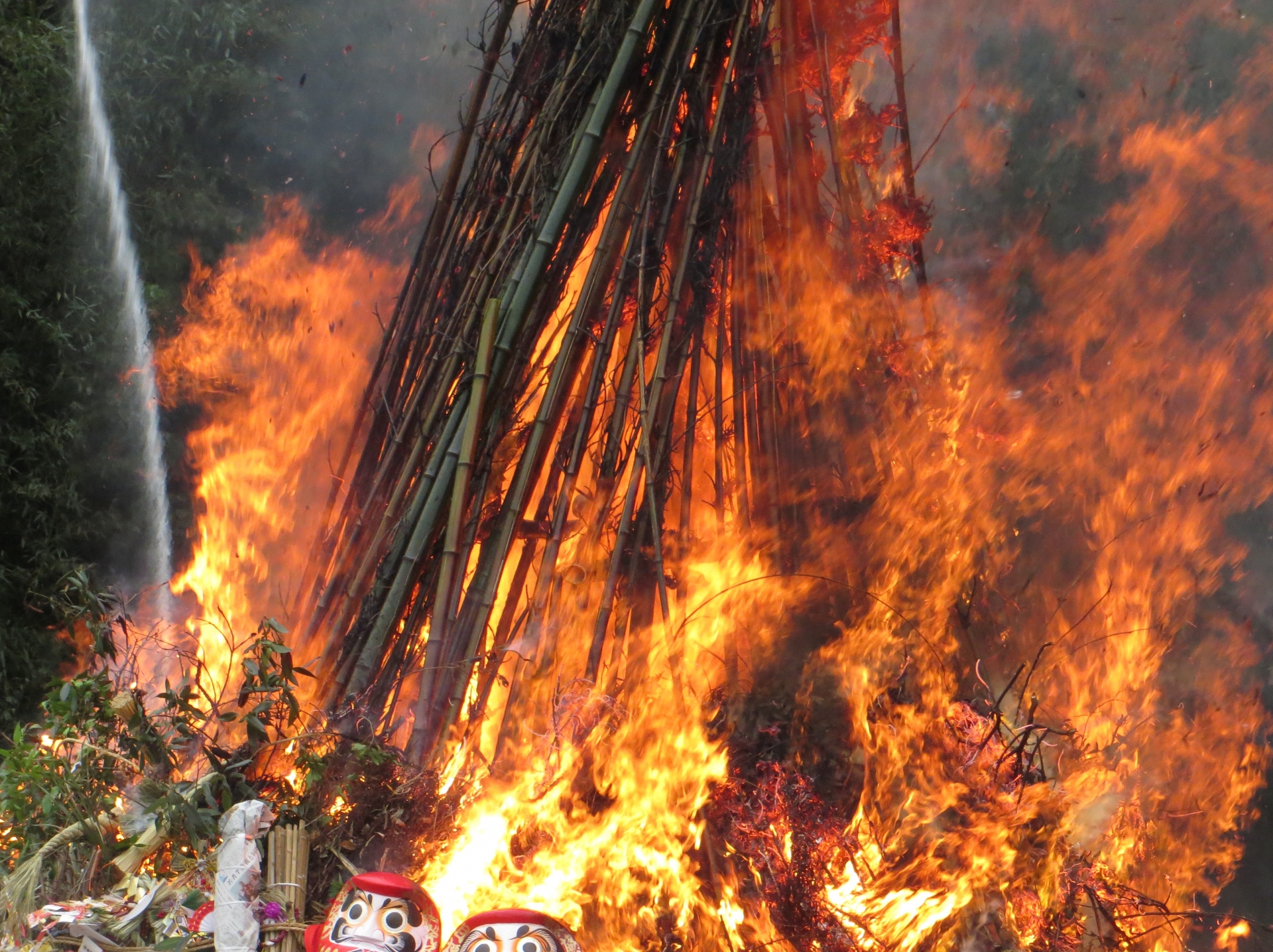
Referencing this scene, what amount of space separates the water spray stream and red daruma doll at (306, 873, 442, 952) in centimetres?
458

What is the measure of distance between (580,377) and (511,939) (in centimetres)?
130

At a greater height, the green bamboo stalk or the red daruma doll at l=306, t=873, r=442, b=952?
the green bamboo stalk

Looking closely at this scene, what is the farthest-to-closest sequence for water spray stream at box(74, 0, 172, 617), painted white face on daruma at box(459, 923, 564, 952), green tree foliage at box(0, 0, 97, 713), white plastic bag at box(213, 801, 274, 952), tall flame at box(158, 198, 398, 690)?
1. water spray stream at box(74, 0, 172, 617)
2. green tree foliage at box(0, 0, 97, 713)
3. tall flame at box(158, 198, 398, 690)
4. white plastic bag at box(213, 801, 274, 952)
5. painted white face on daruma at box(459, 923, 564, 952)

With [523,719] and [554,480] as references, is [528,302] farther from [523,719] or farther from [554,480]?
[523,719]

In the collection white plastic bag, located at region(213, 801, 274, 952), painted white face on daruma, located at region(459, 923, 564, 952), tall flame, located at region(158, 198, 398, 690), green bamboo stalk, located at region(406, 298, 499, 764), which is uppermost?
tall flame, located at region(158, 198, 398, 690)

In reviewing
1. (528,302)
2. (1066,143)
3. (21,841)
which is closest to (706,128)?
(528,302)

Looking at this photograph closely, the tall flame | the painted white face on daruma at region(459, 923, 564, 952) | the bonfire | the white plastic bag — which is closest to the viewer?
the painted white face on daruma at region(459, 923, 564, 952)

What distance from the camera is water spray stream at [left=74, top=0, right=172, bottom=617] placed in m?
5.55

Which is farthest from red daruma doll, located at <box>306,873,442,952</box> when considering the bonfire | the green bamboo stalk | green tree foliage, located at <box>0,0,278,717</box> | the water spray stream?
the water spray stream

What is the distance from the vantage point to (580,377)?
240cm

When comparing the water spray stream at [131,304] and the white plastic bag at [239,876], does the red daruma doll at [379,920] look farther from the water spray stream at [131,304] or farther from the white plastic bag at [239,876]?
the water spray stream at [131,304]

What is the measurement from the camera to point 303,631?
266cm

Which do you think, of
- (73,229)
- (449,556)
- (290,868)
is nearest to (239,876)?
(290,868)

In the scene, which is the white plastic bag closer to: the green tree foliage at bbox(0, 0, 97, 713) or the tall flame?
the tall flame
